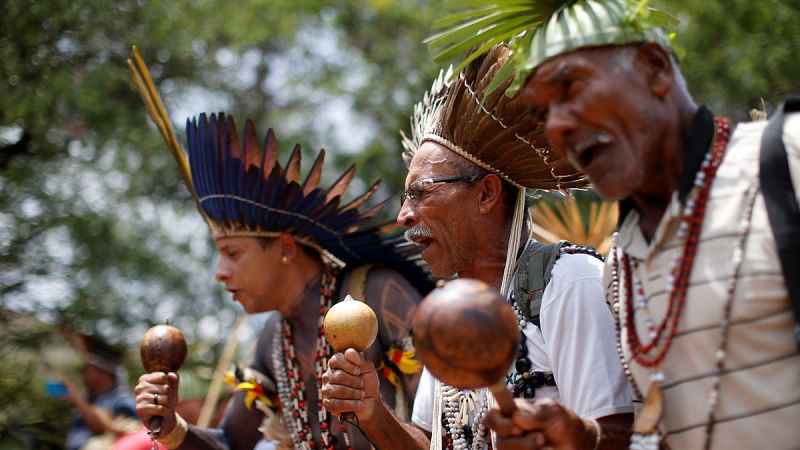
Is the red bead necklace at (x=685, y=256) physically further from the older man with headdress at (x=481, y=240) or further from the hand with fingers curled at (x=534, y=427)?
the older man with headdress at (x=481, y=240)

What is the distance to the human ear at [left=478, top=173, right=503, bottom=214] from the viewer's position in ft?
10.8

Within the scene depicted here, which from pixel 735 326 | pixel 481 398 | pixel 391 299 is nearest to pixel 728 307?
pixel 735 326

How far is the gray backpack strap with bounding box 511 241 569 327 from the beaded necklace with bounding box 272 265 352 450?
1.47 meters

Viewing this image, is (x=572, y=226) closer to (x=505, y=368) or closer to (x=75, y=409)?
(x=505, y=368)

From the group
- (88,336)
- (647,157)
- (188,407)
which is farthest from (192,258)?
(647,157)

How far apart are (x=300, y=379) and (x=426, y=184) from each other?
4.84ft

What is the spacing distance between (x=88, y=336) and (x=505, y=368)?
735 centimetres

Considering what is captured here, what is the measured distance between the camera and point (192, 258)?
12672 mm

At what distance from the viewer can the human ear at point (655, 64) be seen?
7.35 feet

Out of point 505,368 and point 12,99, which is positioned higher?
point 12,99

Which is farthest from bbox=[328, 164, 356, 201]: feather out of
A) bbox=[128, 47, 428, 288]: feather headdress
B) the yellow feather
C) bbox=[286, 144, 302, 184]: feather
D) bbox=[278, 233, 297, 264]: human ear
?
the yellow feather

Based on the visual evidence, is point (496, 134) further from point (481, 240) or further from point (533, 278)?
point (533, 278)

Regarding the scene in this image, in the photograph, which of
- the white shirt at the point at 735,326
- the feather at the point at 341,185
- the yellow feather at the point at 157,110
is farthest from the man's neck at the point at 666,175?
the yellow feather at the point at 157,110

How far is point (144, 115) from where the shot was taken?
32.0 ft
